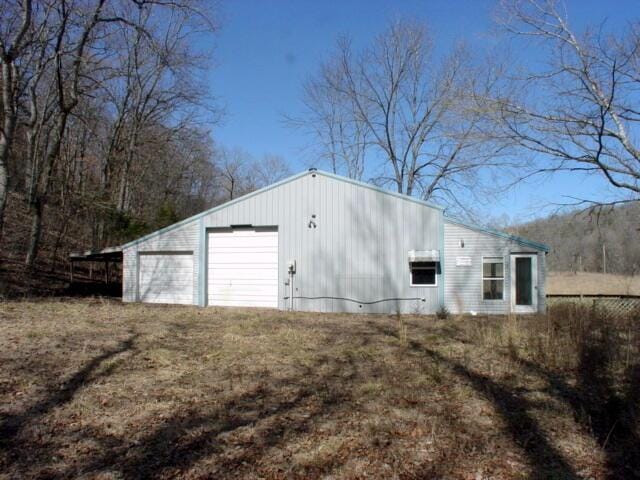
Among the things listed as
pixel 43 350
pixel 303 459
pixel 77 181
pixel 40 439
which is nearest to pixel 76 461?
pixel 40 439

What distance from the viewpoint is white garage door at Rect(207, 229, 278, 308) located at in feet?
51.0

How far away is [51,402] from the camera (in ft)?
16.0

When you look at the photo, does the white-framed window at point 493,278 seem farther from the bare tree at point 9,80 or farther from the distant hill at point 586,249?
the bare tree at point 9,80

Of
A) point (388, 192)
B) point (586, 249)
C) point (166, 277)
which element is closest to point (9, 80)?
point (166, 277)

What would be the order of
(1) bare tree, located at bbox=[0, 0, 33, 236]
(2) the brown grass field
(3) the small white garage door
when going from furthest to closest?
(3) the small white garage door, (1) bare tree, located at bbox=[0, 0, 33, 236], (2) the brown grass field

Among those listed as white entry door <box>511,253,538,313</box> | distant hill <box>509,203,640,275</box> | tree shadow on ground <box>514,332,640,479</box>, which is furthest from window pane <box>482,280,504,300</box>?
distant hill <box>509,203,640,275</box>

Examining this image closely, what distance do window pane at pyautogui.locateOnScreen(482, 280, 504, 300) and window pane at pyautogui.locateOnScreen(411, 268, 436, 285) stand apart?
5.31 feet

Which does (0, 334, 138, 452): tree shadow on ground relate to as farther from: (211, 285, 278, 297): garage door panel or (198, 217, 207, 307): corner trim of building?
(198, 217, 207, 307): corner trim of building

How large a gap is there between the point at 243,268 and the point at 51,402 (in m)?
11.0

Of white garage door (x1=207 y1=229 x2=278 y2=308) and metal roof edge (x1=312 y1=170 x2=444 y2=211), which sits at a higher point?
metal roof edge (x1=312 y1=170 x2=444 y2=211)

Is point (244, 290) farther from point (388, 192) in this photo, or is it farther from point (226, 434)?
point (226, 434)

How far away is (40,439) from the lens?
399 centimetres

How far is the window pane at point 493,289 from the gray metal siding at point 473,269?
4.9 inches

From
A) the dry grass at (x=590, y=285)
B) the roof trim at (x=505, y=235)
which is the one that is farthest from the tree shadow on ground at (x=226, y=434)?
the dry grass at (x=590, y=285)
